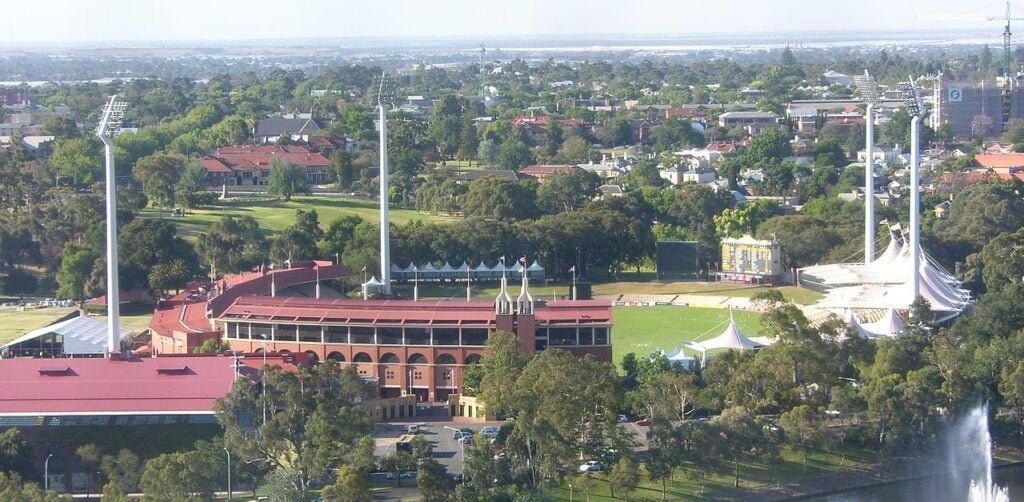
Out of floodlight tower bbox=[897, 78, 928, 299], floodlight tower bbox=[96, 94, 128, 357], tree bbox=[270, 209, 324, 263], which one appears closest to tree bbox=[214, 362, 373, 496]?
floodlight tower bbox=[96, 94, 128, 357]

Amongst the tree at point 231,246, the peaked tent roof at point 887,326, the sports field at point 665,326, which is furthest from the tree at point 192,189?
the peaked tent roof at point 887,326

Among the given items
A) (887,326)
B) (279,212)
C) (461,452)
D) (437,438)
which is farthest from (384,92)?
(461,452)

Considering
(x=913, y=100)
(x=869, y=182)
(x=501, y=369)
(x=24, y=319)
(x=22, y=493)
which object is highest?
(x=913, y=100)

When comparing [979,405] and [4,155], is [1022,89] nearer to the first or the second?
[4,155]

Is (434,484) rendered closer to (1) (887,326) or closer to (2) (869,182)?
(1) (887,326)

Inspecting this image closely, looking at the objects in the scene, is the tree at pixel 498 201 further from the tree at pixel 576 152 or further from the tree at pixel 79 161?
the tree at pixel 576 152

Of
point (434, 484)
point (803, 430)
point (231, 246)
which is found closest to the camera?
point (434, 484)

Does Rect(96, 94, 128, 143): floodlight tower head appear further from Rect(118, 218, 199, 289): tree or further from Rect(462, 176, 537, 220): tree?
Rect(462, 176, 537, 220): tree
